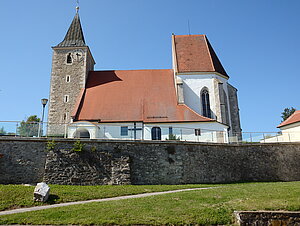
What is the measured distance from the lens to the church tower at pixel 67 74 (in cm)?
2469

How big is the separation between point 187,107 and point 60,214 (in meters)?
16.3

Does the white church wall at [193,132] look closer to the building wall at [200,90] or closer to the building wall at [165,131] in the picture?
the building wall at [165,131]

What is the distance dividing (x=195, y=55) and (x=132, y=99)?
857cm

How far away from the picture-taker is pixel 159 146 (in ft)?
53.8

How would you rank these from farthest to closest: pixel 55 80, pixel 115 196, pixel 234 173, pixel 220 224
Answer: pixel 55 80, pixel 234 173, pixel 115 196, pixel 220 224

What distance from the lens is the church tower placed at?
81.0ft

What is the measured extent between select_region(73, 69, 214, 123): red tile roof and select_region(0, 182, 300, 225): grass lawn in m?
11.6

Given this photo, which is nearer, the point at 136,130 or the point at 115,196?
the point at 115,196

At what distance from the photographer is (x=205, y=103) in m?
24.1

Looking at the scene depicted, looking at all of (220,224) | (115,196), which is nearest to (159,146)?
(115,196)

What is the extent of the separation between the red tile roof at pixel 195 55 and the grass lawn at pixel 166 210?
16874 mm

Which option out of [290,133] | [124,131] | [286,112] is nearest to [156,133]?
[124,131]

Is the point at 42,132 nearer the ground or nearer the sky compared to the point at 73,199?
nearer the sky

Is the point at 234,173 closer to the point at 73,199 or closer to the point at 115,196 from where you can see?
the point at 115,196
